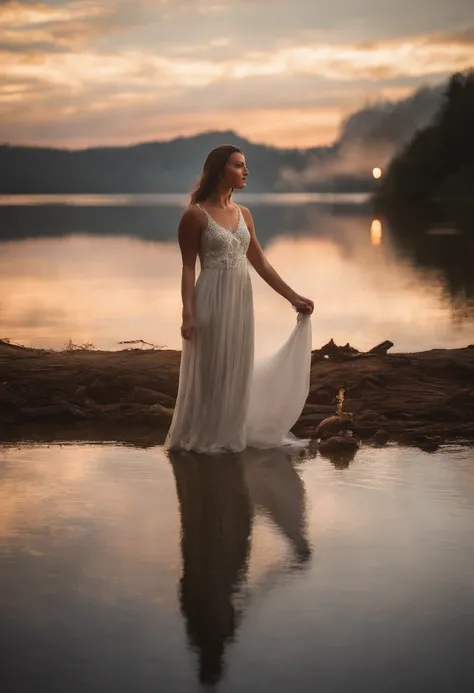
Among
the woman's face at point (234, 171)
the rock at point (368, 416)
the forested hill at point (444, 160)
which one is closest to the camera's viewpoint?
the woman's face at point (234, 171)

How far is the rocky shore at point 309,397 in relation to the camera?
21.9 feet

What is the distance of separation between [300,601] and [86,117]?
40.2 m

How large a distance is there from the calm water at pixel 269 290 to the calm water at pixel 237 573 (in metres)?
3.98

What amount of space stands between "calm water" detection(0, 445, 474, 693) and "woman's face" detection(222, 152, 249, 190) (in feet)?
4.65

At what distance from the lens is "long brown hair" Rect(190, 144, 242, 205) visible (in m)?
6.23

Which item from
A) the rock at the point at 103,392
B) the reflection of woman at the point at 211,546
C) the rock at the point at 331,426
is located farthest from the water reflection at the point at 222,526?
the rock at the point at 103,392

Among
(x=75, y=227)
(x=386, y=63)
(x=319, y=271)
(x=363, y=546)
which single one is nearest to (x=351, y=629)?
(x=363, y=546)

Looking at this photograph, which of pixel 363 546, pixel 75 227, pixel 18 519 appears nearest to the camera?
pixel 363 546

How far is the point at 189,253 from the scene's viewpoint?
248 inches

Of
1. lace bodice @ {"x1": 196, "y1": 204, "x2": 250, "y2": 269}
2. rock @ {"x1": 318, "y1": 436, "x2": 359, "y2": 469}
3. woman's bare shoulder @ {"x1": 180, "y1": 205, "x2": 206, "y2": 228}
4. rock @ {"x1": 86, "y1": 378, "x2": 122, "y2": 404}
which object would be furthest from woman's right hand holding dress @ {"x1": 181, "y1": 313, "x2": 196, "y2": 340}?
rock @ {"x1": 86, "y1": 378, "x2": 122, "y2": 404}

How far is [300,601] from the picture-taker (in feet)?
13.0

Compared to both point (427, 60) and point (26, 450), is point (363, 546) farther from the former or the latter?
point (427, 60)

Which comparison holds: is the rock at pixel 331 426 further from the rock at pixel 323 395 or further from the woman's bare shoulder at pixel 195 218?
the woman's bare shoulder at pixel 195 218

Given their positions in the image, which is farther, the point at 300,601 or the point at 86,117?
the point at 86,117
